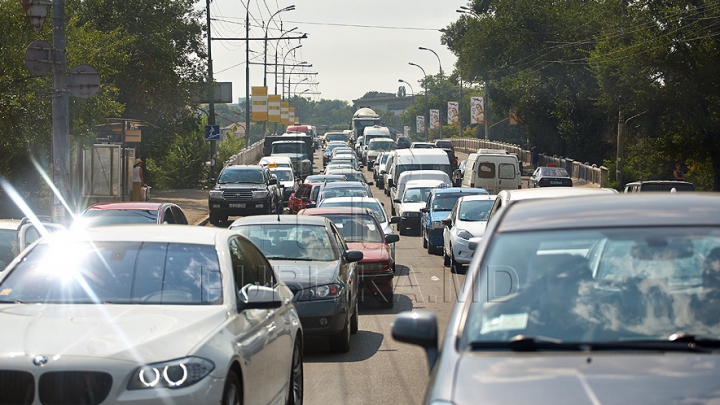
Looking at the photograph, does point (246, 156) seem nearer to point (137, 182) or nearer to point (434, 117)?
point (137, 182)

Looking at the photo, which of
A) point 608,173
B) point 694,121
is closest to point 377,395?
point 694,121

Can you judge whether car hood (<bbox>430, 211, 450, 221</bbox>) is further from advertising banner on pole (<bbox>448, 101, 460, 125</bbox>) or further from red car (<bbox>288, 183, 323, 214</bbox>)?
advertising banner on pole (<bbox>448, 101, 460, 125</bbox>)

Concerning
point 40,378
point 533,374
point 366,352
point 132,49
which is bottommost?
point 366,352

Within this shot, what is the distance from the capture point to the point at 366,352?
11289 mm

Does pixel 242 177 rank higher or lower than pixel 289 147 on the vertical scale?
lower

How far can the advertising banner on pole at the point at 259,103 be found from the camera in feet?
232

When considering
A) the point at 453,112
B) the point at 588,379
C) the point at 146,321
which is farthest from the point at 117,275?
the point at 453,112

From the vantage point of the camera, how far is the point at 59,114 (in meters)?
18.5

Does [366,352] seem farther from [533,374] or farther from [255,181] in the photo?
[255,181]

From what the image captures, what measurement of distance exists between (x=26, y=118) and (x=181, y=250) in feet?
60.3

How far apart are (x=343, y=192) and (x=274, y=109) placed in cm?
5505

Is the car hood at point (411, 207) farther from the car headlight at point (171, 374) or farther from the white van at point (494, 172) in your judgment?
the car headlight at point (171, 374)

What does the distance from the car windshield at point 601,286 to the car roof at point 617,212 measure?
0.21 ft

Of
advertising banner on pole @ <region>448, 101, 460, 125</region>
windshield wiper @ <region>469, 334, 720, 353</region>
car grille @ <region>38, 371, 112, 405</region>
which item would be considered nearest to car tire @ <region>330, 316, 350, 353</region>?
car grille @ <region>38, 371, 112, 405</region>
